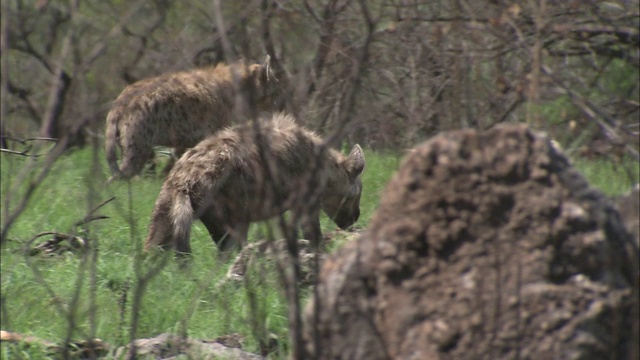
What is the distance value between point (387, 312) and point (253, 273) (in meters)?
2.52

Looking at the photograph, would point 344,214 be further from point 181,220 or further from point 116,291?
point 116,291

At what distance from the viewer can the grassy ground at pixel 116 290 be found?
15.2 feet

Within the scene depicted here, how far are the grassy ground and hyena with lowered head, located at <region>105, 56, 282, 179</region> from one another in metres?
1.12

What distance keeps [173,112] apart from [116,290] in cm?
384

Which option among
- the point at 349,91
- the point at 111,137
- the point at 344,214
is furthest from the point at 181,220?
the point at 111,137

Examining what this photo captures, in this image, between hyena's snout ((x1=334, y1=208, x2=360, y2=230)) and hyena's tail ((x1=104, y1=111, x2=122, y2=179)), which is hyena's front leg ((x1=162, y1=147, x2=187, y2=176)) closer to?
hyena's tail ((x1=104, y1=111, x2=122, y2=179))

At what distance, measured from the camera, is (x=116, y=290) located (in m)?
6.20

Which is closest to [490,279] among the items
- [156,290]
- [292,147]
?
[156,290]

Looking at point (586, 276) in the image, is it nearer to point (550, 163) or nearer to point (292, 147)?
point (550, 163)

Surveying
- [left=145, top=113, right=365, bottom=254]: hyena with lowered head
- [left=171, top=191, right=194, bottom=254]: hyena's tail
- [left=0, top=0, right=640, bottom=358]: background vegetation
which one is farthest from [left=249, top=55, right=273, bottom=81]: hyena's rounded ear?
[left=171, top=191, right=194, bottom=254]: hyena's tail

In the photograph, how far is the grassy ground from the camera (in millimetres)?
4641

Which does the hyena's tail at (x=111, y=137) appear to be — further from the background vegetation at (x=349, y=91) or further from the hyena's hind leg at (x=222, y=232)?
the hyena's hind leg at (x=222, y=232)

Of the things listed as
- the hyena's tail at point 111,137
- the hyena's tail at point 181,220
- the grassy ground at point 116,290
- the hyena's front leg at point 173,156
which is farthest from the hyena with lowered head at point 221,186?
the hyena's front leg at point 173,156

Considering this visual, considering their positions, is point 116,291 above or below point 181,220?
below
